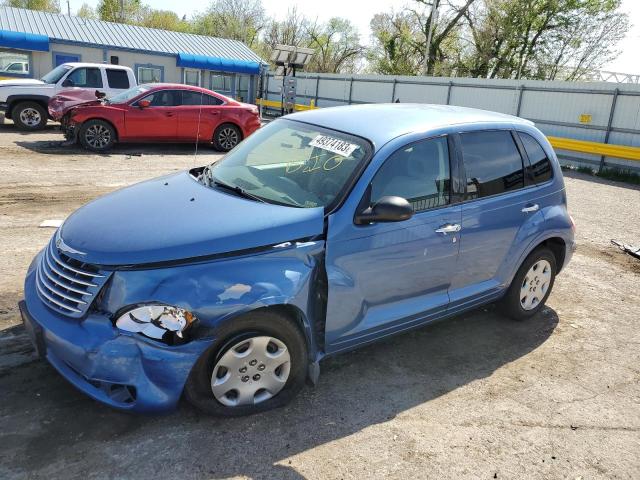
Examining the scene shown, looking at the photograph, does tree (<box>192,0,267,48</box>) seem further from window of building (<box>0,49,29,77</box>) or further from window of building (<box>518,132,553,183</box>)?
window of building (<box>518,132,553,183</box>)

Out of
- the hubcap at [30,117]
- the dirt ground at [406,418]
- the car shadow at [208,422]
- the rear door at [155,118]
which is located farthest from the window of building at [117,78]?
the car shadow at [208,422]

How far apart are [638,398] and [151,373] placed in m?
3.28

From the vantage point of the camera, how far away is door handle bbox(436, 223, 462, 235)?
378 cm

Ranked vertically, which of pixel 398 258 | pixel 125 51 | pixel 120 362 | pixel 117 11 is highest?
pixel 117 11

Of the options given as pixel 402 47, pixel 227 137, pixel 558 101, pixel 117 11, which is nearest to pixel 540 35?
pixel 402 47

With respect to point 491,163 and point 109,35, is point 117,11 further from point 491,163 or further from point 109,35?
point 491,163

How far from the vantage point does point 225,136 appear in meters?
13.8

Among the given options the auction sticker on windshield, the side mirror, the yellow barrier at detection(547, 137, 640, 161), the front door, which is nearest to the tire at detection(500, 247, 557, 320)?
the front door

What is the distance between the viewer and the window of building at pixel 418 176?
357 cm

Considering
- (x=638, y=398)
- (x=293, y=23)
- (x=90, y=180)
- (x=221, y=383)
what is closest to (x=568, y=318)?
(x=638, y=398)

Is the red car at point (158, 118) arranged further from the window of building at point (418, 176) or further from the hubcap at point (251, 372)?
the hubcap at point (251, 372)

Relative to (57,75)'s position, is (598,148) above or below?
below

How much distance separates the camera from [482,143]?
4223 millimetres

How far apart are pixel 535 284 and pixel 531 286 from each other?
2.3 inches
